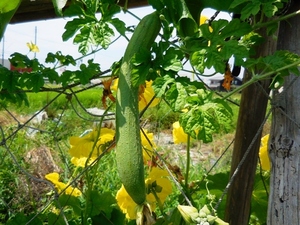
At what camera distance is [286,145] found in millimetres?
834

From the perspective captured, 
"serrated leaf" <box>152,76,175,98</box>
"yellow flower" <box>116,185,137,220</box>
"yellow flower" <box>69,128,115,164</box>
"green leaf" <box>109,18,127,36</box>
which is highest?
"green leaf" <box>109,18,127,36</box>

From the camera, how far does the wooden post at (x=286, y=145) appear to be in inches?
32.7

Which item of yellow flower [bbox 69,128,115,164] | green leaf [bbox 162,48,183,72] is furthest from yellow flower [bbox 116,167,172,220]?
green leaf [bbox 162,48,183,72]

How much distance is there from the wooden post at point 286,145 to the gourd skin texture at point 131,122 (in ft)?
0.68

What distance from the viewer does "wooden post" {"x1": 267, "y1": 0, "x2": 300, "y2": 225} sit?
32.7 inches

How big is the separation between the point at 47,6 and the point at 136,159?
661 millimetres

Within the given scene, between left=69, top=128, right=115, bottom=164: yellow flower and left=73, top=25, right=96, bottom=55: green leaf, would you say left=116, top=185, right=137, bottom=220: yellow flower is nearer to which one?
left=69, top=128, right=115, bottom=164: yellow flower

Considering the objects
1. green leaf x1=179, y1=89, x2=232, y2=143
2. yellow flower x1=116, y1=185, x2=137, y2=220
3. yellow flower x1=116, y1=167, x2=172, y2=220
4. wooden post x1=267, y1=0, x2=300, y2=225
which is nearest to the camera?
green leaf x1=179, y1=89, x2=232, y2=143

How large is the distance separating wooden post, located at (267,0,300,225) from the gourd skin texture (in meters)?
0.21

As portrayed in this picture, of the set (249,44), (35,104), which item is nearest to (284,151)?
(249,44)

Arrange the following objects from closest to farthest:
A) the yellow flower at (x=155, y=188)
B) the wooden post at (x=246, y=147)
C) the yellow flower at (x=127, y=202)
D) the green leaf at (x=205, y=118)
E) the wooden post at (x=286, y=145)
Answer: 1. the green leaf at (x=205, y=118)
2. the wooden post at (x=286, y=145)
3. the wooden post at (x=246, y=147)
4. the yellow flower at (x=155, y=188)
5. the yellow flower at (x=127, y=202)

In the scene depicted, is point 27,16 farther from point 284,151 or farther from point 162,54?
point 284,151

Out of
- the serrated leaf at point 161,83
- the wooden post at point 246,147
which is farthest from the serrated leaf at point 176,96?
the wooden post at point 246,147

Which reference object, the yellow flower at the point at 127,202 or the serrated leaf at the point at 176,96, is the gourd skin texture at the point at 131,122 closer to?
the serrated leaf at the point at 176,96
